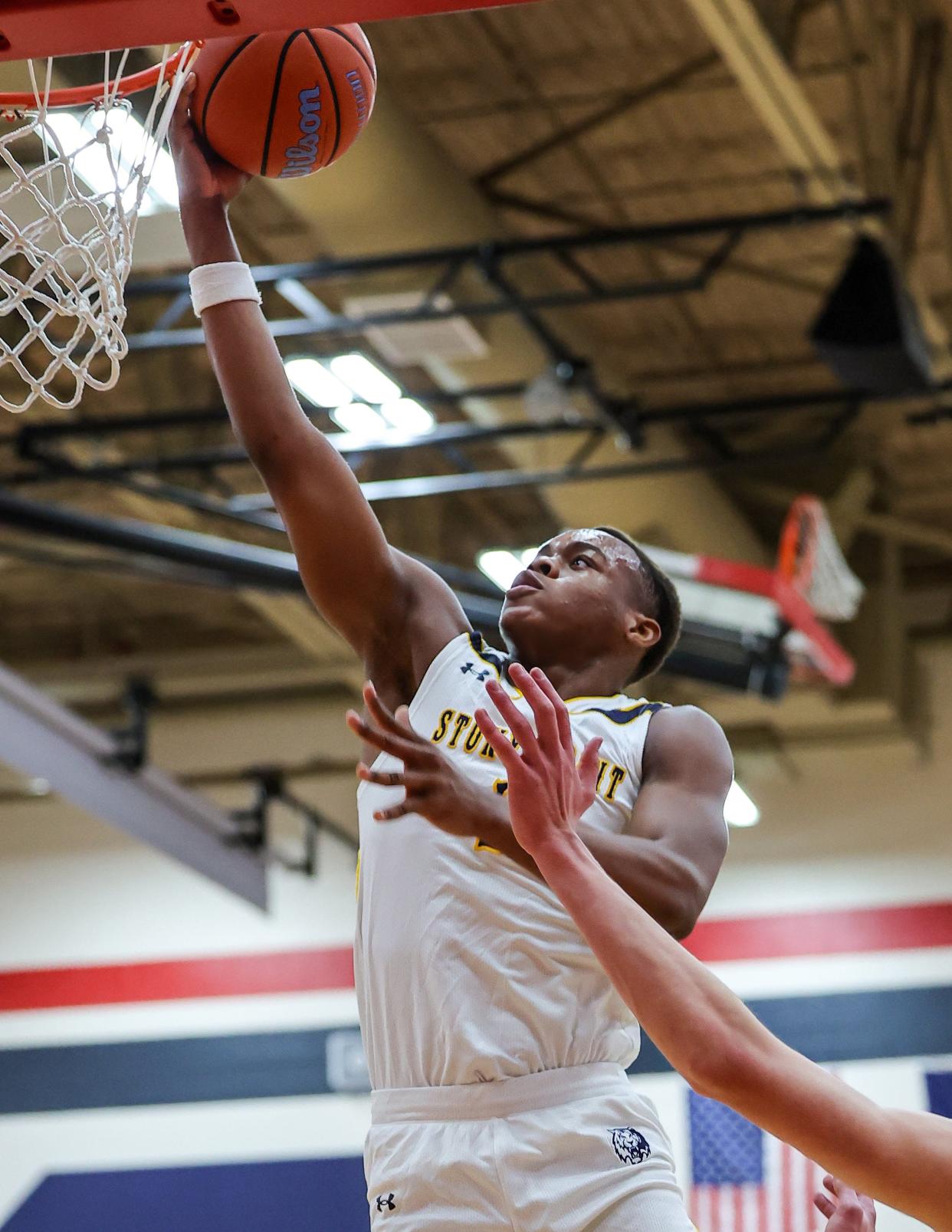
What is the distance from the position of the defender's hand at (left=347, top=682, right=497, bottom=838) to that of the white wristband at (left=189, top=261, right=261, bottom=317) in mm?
1022

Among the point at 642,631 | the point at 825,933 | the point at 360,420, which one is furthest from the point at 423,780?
the point at 825,933

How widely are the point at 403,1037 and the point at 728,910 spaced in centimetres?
979

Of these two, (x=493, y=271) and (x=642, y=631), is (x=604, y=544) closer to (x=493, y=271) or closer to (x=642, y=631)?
(x=642, y=631)

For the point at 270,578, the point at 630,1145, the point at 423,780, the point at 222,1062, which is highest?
the point at 270,578

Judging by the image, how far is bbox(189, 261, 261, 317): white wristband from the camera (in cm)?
318

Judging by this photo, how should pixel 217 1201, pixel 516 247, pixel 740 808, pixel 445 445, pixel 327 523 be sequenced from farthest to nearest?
pixel 740 808 < pixel 217 1201 < pixel 445 445 < pixel 516 247 < pixel 327 523

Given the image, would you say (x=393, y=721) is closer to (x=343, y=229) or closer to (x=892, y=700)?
(x=343, y=229)

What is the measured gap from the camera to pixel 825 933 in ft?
39.8

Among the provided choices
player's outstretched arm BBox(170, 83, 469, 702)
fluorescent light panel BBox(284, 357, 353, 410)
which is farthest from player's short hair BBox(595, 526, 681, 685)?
fluorescent light panel BBox(284, 357, 353, 410)

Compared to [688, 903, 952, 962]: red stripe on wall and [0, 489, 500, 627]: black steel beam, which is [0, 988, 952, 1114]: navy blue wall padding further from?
[0, 489, 500, 627]: black steel beam

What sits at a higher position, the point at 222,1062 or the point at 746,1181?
the point at 222,1062

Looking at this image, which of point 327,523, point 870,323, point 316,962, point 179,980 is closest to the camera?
point 327,523

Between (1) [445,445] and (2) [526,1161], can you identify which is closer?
(2) [526,1161]

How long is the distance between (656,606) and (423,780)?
45.8 inches
